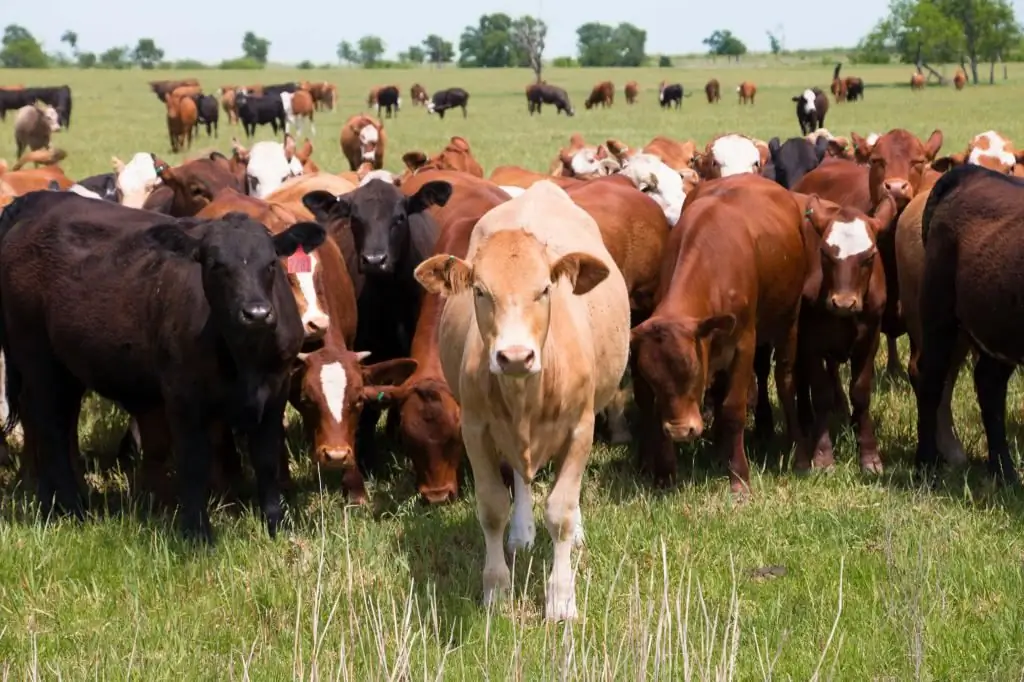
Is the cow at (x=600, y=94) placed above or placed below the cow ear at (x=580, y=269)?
below

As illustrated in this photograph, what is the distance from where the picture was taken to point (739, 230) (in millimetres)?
7320

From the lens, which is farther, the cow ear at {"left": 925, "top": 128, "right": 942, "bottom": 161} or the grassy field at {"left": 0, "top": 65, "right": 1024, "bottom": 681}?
the cow ear at {"left": 925, "top": 128, "right": 942, "bottom": 161}

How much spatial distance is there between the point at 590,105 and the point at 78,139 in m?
28.3

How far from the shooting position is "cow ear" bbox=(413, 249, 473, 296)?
4.77 metres

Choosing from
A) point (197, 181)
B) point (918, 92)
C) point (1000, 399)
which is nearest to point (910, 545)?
point (1000, 399)

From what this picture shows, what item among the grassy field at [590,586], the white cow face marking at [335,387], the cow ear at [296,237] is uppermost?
the cow ear at [296,237]

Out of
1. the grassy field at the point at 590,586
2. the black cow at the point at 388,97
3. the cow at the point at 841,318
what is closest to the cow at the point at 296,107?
the black cow at the point at 388,97

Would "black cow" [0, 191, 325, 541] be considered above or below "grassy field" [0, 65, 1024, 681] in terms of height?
above

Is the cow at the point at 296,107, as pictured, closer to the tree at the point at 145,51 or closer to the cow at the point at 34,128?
the cow at the point at 34,128

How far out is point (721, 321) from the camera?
255 inches

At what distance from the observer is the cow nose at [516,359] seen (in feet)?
14.3

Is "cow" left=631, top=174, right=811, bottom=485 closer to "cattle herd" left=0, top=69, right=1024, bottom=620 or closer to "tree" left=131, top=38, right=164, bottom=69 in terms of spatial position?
"cattle herd" left=0, top=69, right=1024, bottom=620

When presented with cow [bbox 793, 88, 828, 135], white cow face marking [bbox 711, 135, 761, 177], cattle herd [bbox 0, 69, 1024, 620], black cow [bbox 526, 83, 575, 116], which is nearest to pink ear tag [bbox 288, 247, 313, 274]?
cattle herd [bbox 0, 69, 1024, 620]

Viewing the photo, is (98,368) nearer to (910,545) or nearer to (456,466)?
(456,466)
